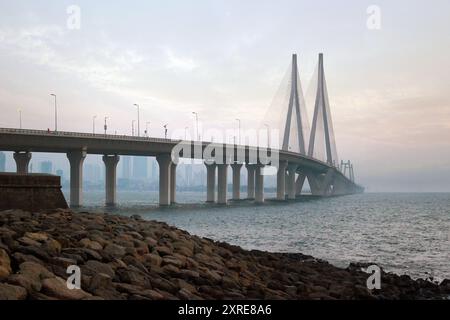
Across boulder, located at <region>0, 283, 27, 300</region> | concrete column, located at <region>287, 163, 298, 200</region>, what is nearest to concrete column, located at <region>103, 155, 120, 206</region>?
concrete column, located at <region>287, 163, 298, 200</region>

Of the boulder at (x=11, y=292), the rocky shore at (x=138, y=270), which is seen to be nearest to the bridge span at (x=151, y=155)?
the rocky shore at (x=138, y=270)

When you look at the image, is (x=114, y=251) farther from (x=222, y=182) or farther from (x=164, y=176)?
(x=222, y=182)

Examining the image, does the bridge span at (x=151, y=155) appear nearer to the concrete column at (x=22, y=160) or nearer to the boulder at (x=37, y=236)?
the concrete column at (x=22, y=160)

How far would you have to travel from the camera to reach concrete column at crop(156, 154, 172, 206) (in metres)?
84.6

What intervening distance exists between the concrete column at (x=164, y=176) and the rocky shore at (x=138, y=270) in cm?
6355

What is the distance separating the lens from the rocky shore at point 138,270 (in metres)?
11.1

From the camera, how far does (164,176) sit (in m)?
85.2

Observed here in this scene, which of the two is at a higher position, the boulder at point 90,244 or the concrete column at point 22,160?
the concrete column at point 22,160

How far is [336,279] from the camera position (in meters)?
19.5

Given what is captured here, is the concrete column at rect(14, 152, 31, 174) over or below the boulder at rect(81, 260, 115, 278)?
over

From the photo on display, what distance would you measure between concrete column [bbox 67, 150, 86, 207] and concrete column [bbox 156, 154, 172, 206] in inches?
637

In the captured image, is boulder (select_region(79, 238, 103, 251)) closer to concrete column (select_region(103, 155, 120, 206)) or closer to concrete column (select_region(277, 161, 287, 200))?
concrete column (select_region(103, 155, 120, 206))
